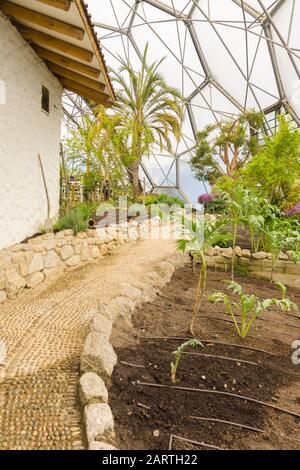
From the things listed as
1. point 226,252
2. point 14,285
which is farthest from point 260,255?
point 14,285

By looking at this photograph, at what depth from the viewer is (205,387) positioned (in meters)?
2.40

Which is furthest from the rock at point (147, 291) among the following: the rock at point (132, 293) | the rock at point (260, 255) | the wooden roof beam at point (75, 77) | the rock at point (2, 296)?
the wooden roof beam at point (75, 77)

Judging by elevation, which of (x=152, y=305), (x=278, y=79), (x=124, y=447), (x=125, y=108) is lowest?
(x=124, y=447)

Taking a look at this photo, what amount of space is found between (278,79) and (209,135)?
16.2ft

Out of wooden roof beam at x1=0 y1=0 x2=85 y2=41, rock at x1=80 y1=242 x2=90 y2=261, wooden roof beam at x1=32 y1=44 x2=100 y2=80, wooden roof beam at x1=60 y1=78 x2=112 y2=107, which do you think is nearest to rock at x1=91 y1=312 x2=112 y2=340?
rock at x1=80 y1=242 x2=90 y2=261

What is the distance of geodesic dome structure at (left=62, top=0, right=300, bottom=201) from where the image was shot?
11508mm

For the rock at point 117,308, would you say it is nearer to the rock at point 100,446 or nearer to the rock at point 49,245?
the rock at point 100,446

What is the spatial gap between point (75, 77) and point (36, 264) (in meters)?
4.41

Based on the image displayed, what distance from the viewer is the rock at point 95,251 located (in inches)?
271

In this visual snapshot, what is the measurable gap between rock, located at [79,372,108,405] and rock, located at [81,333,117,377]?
0.37ft

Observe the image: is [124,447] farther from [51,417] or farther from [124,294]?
[124,294]

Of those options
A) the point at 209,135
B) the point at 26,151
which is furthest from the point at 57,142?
the point at 209,135

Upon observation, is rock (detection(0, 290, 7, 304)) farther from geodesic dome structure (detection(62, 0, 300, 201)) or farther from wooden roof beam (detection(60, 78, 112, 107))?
geodesic dome structure (detection(62, 0, 300, 201))

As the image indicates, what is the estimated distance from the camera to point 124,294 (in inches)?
159
